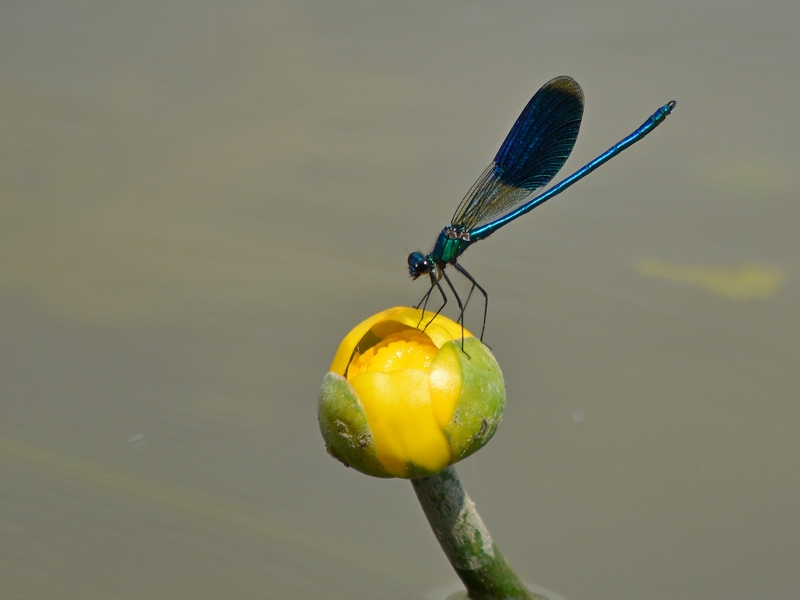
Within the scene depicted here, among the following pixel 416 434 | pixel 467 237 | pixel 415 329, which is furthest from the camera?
pixel 467 237

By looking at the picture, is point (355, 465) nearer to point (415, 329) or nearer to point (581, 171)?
point (415, 329)

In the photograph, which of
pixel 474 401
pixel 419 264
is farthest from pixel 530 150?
pixel 474 401

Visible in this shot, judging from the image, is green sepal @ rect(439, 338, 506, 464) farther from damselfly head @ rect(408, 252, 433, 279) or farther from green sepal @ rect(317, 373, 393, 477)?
damselfly head @ rect(408, 252, 433, 279)

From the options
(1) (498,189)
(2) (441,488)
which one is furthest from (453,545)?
(1) (498,189)

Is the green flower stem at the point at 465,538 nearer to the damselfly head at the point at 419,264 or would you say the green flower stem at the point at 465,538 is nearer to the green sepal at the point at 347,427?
the green sepal at the point at 347,427

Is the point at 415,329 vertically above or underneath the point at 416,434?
above
